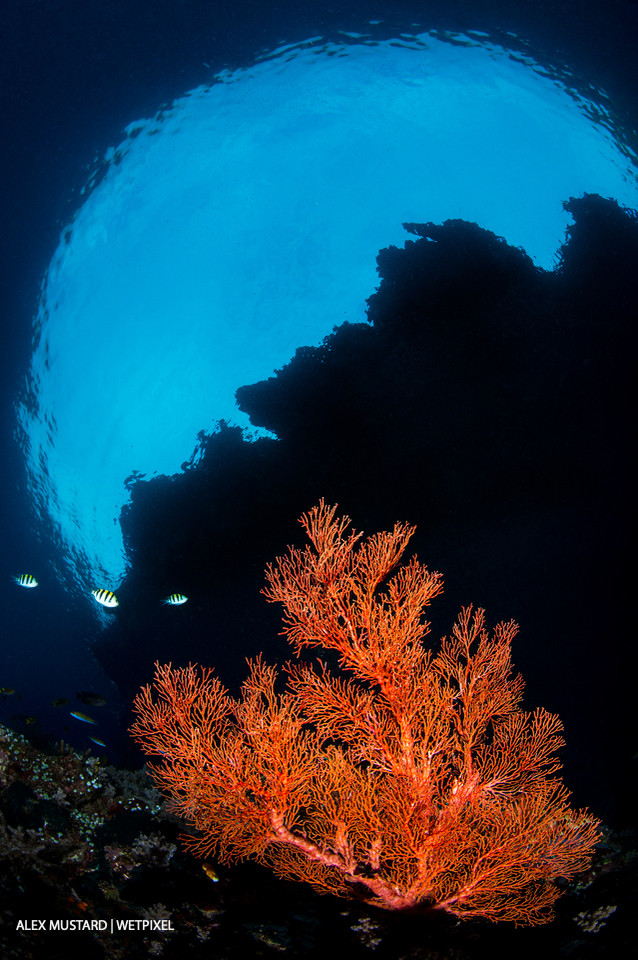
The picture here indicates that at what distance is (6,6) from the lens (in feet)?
24.3

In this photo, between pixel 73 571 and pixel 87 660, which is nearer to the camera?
pixel 73 571

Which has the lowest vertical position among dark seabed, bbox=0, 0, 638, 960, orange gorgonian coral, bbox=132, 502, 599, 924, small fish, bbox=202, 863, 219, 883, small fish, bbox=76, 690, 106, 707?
small fish, bbox=202, 863, 219, 883

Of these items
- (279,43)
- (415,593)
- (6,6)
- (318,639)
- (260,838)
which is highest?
(279,43)

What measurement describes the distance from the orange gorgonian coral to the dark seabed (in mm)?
1881

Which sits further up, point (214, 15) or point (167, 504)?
point (214, 15)

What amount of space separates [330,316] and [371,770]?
11.8 meters

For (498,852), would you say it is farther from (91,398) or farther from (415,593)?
(91,398)

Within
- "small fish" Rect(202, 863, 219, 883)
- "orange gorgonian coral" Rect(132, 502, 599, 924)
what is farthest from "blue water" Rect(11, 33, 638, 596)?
"small fish" Rect(202, 863, 219, 883)

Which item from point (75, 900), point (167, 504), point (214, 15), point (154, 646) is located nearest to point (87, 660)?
point (154, 646)

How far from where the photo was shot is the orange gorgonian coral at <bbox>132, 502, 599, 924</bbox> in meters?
3.79

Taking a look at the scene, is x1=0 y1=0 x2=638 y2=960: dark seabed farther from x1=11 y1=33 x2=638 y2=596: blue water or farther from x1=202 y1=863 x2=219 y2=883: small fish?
x1=202 y1=863 x2=219 y2=883: small fish

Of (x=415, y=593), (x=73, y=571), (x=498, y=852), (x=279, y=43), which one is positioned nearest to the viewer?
(x=498, y=852)

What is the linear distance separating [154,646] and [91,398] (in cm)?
1011

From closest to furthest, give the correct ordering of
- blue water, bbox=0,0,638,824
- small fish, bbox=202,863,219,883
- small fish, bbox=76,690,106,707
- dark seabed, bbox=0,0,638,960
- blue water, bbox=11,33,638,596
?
small fish, bbox=202,863,219,883, small fish, bbox=76,690,106,707, dark seabed, bbox=0,0,638,960, blue water, bbox=0,0,638,824, blue water, bbox=11,33,638,596
